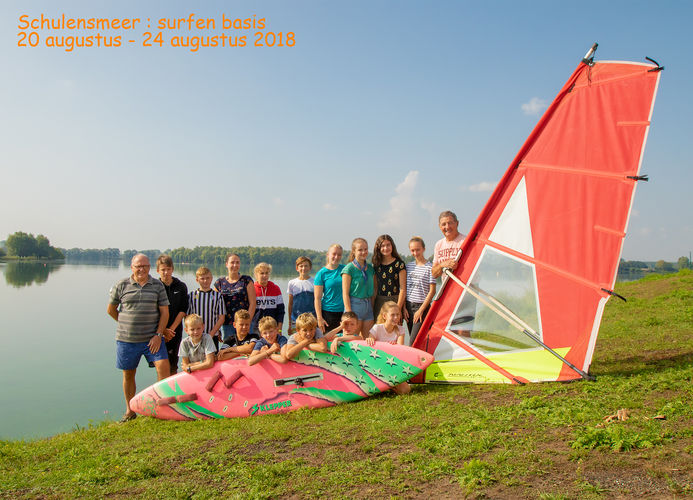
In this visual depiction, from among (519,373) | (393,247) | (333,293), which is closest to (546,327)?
(519,373)

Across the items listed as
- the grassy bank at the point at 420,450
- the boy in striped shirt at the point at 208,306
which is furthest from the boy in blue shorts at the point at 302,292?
the grassy bank at the point at 420,450

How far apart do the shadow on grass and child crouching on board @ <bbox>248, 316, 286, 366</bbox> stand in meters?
3.34

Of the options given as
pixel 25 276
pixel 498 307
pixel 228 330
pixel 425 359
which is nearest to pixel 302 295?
pixel 228 330

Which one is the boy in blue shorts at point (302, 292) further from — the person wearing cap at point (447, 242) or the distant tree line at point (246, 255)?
the distant tree line at point (246, 255)

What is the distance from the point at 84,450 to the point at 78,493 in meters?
1.10

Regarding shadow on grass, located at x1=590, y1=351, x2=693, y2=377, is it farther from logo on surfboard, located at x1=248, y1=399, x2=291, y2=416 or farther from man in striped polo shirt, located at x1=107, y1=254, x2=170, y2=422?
man in striped polo shirt, located at x1=107, y1=254, x2=170, y2=422

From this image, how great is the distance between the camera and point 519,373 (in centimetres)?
477

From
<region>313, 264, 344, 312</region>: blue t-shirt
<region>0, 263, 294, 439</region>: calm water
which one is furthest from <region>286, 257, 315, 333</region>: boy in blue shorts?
<region>0, 263, 294, 439</region>: calm water

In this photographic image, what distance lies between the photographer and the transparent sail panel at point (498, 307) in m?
4.90

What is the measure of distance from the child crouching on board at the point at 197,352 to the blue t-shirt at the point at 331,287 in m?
1.45

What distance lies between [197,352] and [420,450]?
9.23 feet

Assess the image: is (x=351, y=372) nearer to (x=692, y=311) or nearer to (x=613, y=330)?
(x=613, y=330)

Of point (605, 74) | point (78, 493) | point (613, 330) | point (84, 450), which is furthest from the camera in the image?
point (613, 330)

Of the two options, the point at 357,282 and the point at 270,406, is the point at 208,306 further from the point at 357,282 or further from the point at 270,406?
the point at 357,282
